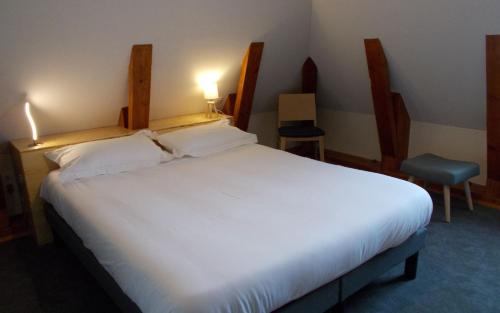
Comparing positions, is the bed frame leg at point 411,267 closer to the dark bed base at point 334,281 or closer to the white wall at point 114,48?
the dark bed base at point 334,281

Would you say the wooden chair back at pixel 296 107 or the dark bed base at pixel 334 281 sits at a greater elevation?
the wooden chair back at pixel 296 107

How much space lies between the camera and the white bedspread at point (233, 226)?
4.88ft

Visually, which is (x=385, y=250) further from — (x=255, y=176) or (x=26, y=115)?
(x=26, y=115)

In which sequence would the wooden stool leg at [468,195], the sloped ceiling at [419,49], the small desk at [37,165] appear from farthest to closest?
the wooden stool leg at [468,195] → the sloped ceiling at [419,49] → the small desk at [37,165]

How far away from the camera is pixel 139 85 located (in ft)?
9.95

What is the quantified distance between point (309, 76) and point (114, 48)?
220 centimetres

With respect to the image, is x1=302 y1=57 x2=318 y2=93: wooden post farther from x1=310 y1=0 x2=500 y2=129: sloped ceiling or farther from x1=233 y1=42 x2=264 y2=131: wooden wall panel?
x1=233 y1=42 x2=264 y2=131: wooden wall panel

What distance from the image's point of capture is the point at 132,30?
2.81 m

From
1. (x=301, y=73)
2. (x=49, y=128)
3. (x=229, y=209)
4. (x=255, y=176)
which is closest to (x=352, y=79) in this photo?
(x=301, y=73)

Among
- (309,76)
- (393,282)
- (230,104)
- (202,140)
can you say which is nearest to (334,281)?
(393,282)

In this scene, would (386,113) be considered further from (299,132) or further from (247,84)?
(247,84)

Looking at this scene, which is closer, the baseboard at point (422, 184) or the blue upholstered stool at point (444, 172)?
the blue upholstered stool at point (444, 172)

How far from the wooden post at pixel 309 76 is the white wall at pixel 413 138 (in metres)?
0.46

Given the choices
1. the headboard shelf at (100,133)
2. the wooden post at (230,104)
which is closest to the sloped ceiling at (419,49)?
the wooden post at (230,104)
